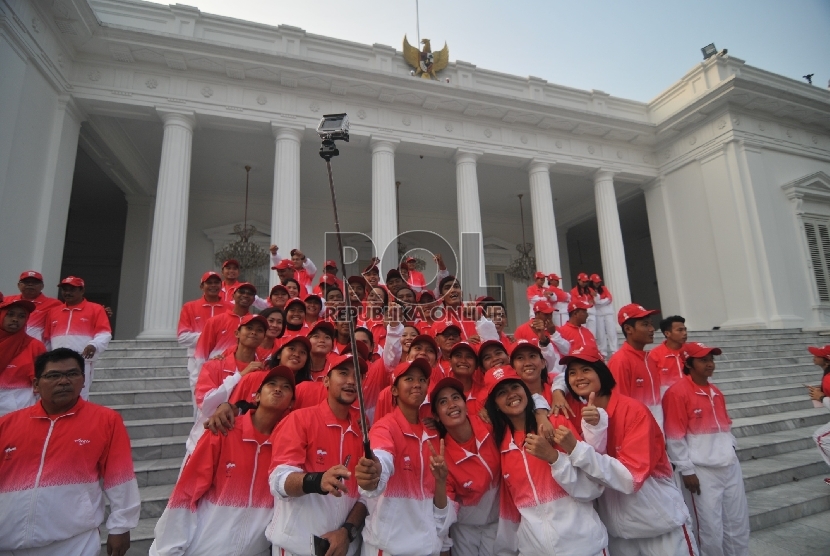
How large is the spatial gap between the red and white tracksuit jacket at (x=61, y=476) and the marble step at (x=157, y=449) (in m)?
2.22

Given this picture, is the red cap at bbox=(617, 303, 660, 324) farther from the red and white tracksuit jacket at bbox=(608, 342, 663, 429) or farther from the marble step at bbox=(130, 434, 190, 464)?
the marble step at bbox=(130, 434, 190, 464)

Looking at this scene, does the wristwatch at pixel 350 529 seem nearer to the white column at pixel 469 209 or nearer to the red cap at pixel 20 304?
the red cap at pixel 20 304

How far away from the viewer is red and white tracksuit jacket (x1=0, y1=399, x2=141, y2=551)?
220cm

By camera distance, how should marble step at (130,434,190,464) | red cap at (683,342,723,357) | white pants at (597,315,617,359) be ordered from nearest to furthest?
1. red cap at (683,342,723,357)
2. marble step at (130,434,190,464)
3. white pants at (597,315,617,359)

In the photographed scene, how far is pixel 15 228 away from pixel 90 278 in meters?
11.2

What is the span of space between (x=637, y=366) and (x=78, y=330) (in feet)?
20.0

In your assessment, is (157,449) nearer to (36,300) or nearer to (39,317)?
(39,317)

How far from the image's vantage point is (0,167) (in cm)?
750

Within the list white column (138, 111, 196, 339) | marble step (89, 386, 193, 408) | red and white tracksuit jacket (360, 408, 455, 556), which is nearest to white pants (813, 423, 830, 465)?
red and white tracksuit jacket (360, 408, 455, 556)

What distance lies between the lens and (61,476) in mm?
2273

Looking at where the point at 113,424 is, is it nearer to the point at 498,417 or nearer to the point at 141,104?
the point at 498,417

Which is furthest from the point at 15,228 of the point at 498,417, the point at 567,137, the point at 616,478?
the point at 567,137

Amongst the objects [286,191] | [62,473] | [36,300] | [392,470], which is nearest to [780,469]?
[392,470]

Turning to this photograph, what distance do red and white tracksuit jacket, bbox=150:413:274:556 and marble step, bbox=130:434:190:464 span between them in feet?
8.02
